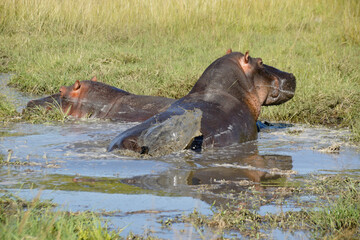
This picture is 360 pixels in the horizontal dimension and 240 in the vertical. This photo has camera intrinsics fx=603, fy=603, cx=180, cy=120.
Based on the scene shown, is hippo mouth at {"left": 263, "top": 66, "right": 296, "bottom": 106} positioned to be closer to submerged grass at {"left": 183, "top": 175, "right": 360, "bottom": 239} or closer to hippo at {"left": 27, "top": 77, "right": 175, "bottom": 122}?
hippo at {"left": 27, "top": 77, "right": 175, "bottom": 122}

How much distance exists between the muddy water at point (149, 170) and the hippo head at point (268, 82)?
389mm

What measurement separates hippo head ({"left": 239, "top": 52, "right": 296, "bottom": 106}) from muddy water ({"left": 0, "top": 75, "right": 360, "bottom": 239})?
39 centimetres

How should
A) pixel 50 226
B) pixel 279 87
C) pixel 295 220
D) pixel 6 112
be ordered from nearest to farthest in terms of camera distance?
1. pixel 50 226
2. pixel 295 220
3. pixel 279 87
4. pixel 6 112

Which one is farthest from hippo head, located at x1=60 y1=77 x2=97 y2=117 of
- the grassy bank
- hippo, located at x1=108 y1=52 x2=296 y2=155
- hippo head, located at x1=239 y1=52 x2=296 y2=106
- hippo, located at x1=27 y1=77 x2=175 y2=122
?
hippo head, located at x1=239 y1=52 x2=296 y2=106

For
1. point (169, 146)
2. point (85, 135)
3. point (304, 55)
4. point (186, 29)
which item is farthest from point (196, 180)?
point (186, 29)

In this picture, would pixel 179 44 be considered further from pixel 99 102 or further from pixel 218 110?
pixel 218 110

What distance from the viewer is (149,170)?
4.34 meters

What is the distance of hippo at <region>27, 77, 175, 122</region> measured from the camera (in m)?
7.02

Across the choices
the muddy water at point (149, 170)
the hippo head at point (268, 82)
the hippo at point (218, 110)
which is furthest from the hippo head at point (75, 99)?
the hippo head at point (268, 82)

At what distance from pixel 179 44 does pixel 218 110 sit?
5.69 meters

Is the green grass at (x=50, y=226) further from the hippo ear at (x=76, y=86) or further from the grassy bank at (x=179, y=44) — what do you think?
the grassy bank at (x=179, y=44)

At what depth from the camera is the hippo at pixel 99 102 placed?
7020 mm

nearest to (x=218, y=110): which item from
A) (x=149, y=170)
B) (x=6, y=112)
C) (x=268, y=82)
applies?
(x=268, y=82)

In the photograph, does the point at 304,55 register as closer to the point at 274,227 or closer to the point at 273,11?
the point at 273,11
